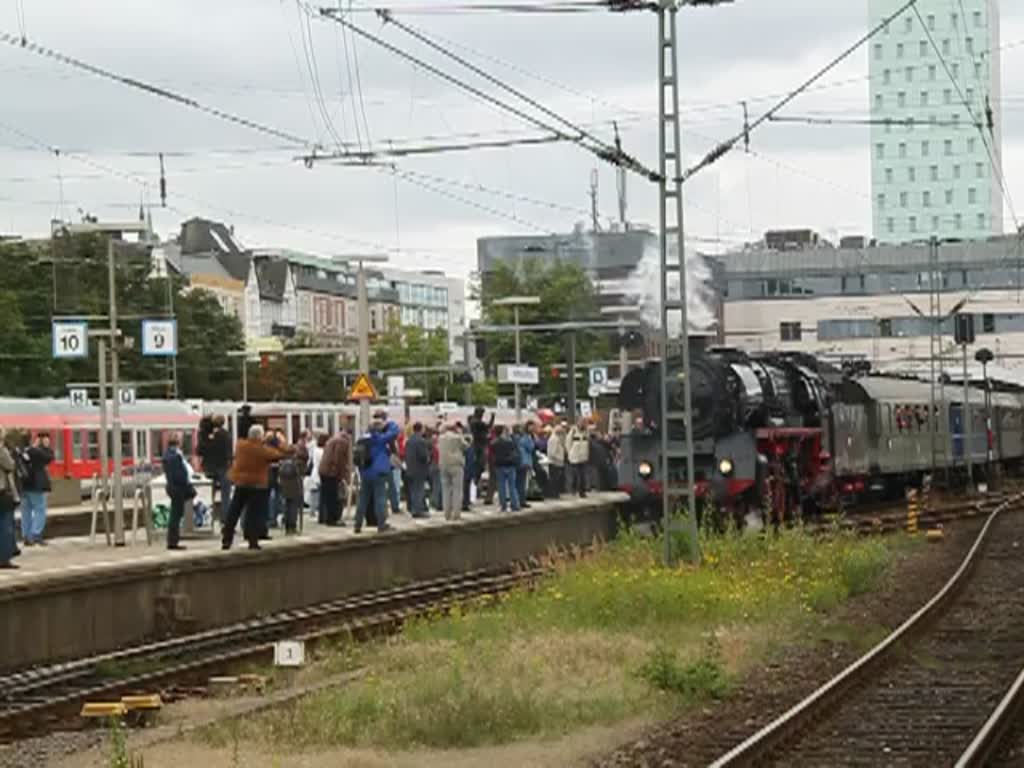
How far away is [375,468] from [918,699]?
16.4m

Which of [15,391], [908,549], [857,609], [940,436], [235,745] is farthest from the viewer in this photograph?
[15,391]

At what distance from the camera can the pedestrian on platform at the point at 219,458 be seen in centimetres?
2934

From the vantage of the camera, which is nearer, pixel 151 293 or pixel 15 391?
pixel 15 391

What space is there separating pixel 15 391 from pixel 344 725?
2249 inches

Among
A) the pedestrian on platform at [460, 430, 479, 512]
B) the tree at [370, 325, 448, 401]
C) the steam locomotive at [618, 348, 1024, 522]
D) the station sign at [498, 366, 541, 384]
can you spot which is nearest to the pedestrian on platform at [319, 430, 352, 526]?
the pedestrian on platform at [460, 430, 479, 512]

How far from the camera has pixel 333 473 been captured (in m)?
33.1

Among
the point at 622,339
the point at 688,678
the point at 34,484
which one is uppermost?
the point at 622,339

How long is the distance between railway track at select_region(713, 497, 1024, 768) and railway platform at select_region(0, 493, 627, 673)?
9087mm

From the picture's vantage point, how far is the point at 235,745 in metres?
13.8

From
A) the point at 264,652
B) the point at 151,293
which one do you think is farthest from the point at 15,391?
the point at 264,652

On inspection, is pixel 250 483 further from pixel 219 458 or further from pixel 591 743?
pixel 591 743

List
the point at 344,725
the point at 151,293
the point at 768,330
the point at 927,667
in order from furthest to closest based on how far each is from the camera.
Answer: the point at 768,330 < the point at 151,293 < the point at 927,667 < the point at 344,725

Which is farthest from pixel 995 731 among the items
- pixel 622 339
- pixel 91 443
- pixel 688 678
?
pixel 91 443

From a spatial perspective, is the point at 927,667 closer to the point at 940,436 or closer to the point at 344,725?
the point at 344,725
